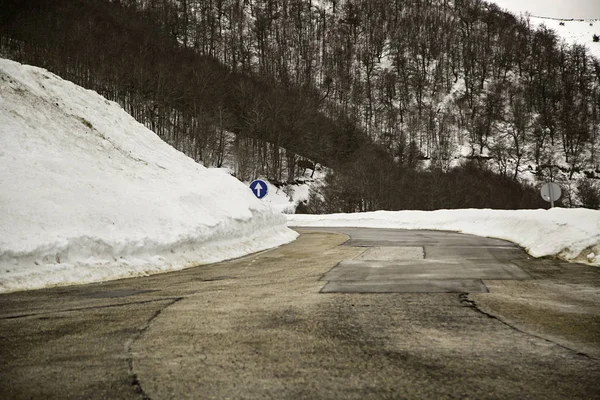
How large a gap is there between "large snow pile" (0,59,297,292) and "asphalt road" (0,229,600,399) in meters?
1.74

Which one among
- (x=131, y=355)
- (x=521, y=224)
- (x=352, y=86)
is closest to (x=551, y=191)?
(x=521, y=224)

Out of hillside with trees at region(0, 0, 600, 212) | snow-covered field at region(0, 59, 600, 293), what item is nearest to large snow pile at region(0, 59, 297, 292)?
snow-covered field at region(0, 59, 600, 293)

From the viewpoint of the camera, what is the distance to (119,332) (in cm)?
401

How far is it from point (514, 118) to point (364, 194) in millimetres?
52979

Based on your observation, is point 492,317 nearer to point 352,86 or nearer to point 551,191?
point 551,191

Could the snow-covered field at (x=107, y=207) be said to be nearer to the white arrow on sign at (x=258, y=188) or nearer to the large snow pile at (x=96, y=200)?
the large snow pile at (x=96, y=200)

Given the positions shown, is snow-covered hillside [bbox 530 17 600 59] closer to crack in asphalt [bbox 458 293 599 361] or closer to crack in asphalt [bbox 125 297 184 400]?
crack in asphalt [bbox 458 293 599 361]

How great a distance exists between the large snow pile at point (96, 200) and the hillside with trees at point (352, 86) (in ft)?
108

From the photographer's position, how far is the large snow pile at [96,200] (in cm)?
855

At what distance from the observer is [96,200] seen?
10.9 metres

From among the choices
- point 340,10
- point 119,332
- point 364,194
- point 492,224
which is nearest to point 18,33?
point 364,194

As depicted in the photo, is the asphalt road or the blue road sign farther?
the blue road sign

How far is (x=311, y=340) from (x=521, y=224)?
16715 millimetres

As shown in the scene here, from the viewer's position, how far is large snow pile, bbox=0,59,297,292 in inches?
337
